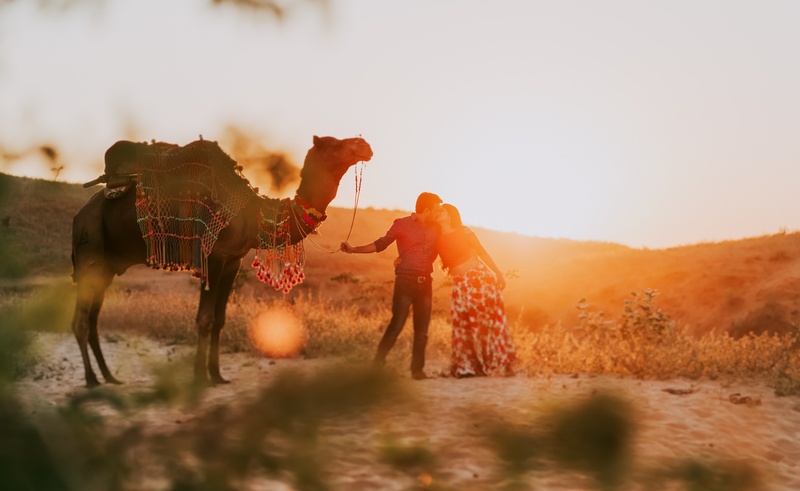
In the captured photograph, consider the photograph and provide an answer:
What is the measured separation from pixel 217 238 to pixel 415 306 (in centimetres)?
263

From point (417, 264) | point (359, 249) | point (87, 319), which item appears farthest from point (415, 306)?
point (87, 319)

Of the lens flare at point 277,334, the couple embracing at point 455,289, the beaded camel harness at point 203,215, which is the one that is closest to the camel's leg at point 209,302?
the beaded camel harness at point 203,215

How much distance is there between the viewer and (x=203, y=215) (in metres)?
8.82

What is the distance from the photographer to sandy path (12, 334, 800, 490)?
2.00 m

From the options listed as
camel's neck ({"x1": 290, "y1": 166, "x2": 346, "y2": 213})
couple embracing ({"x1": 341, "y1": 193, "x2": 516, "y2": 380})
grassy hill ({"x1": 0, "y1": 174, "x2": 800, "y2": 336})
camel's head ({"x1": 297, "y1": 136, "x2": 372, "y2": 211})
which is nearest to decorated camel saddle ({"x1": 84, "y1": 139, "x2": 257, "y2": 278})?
camel's neck ({"x1": 290, "y1": 166, "x2": 346, "y2": 213})

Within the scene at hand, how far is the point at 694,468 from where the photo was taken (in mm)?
2041

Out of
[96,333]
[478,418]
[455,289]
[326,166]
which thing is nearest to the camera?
[478,418]

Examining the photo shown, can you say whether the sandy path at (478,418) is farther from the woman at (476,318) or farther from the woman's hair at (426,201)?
the woman's hair at (426,201)

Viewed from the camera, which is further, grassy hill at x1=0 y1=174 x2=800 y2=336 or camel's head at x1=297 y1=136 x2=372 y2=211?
grassy hill at x1=0 y1=174 x2=800 y2=336

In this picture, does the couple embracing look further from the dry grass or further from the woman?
the dry grass

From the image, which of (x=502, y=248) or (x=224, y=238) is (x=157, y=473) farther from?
(x=502, y=248)

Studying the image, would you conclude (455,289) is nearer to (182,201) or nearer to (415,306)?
(415,306)

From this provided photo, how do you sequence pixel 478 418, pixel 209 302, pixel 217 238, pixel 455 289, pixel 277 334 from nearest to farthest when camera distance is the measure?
pixel 478 418
pixel 217 238
pixel 209 302
pixel 455 289
pixel 277 334

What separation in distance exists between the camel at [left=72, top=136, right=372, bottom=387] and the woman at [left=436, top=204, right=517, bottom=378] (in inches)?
105
